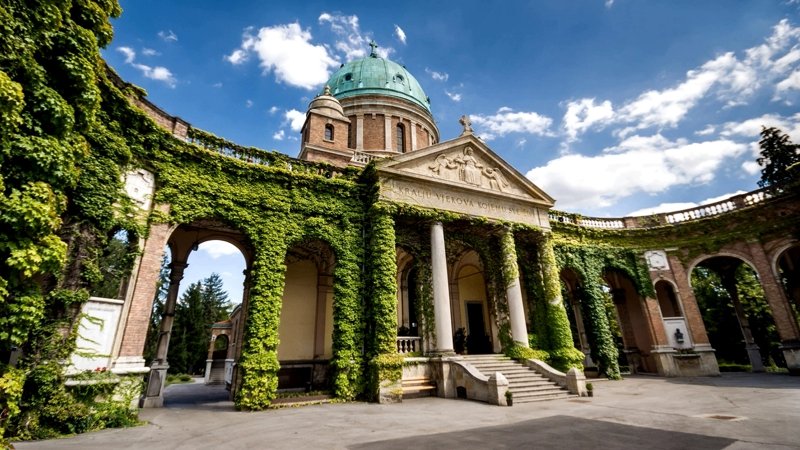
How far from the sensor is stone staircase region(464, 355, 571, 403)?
1210cm

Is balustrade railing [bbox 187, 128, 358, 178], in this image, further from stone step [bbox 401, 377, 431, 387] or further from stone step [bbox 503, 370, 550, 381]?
stone step [bbox 503, 370, 550, 381]

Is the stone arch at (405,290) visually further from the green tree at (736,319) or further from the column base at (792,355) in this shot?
the green tree at (736,319)

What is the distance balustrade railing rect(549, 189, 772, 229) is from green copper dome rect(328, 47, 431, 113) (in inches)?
575

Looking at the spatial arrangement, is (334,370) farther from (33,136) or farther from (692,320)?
(692,320)

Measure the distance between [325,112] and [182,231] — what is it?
1065 centimetres

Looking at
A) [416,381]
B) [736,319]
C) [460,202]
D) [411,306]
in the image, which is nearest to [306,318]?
[416,381]

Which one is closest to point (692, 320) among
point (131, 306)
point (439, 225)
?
→ point (439, 225)

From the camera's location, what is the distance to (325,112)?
853 inches

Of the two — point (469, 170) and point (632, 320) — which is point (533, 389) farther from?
point (632, 320)

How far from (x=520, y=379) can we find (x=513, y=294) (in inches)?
157

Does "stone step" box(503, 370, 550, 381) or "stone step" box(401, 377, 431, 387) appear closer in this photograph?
"stone step" box(401, 377, 431, 387)

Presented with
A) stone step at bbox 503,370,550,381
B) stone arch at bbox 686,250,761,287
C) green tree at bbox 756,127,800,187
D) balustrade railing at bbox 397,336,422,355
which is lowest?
stone step at bbox 503,370,550,381

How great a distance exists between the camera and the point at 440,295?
47.1 feet

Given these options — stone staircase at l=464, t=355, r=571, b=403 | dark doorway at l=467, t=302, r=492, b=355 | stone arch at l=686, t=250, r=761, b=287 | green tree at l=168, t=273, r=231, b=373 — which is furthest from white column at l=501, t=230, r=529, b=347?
green tree at l=168, t=273, r=231, b=373
